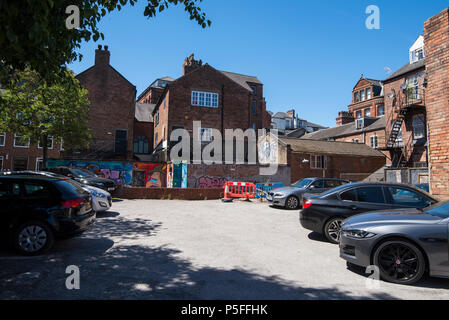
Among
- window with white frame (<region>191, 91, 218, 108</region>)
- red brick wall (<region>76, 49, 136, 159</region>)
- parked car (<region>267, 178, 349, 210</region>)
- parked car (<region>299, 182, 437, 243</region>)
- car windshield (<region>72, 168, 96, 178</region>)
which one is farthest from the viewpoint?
red brick wall (<region>76, 49, 136, 159</region>)

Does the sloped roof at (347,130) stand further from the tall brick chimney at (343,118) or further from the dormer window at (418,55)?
the dormer window at (418,55)

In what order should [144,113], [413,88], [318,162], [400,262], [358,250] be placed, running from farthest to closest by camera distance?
1. [144,113]
2. [413,88]
3. [318,162]
4. [358,250]
5. [400,262]

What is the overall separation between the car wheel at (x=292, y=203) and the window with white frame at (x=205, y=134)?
1788 cm

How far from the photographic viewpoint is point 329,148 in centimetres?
2884

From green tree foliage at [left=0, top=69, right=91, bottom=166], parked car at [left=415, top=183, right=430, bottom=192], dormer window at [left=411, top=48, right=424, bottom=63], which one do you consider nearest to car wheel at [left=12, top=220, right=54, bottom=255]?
parked car at [left=415, top=183, right=430, bottom=192]

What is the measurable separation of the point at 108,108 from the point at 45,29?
31.2m

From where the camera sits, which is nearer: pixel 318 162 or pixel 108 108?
pixel 318 162

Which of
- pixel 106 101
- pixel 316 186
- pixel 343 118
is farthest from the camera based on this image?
pixel 343 118

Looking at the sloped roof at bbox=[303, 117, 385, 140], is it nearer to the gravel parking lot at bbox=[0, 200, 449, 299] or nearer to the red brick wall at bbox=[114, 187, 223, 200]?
the red brick wall at bbox=[114, 187, 223, 200]

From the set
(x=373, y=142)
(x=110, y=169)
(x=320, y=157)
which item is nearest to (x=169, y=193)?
(x=110, y=169)

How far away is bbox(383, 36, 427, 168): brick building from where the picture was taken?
27328 millimetres

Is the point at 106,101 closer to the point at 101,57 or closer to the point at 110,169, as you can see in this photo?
the point at 101,57

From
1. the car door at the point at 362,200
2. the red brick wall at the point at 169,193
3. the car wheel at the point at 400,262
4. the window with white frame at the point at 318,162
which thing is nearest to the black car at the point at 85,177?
the red brick wall at the point at 169,193

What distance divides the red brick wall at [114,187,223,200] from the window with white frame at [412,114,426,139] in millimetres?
22584
